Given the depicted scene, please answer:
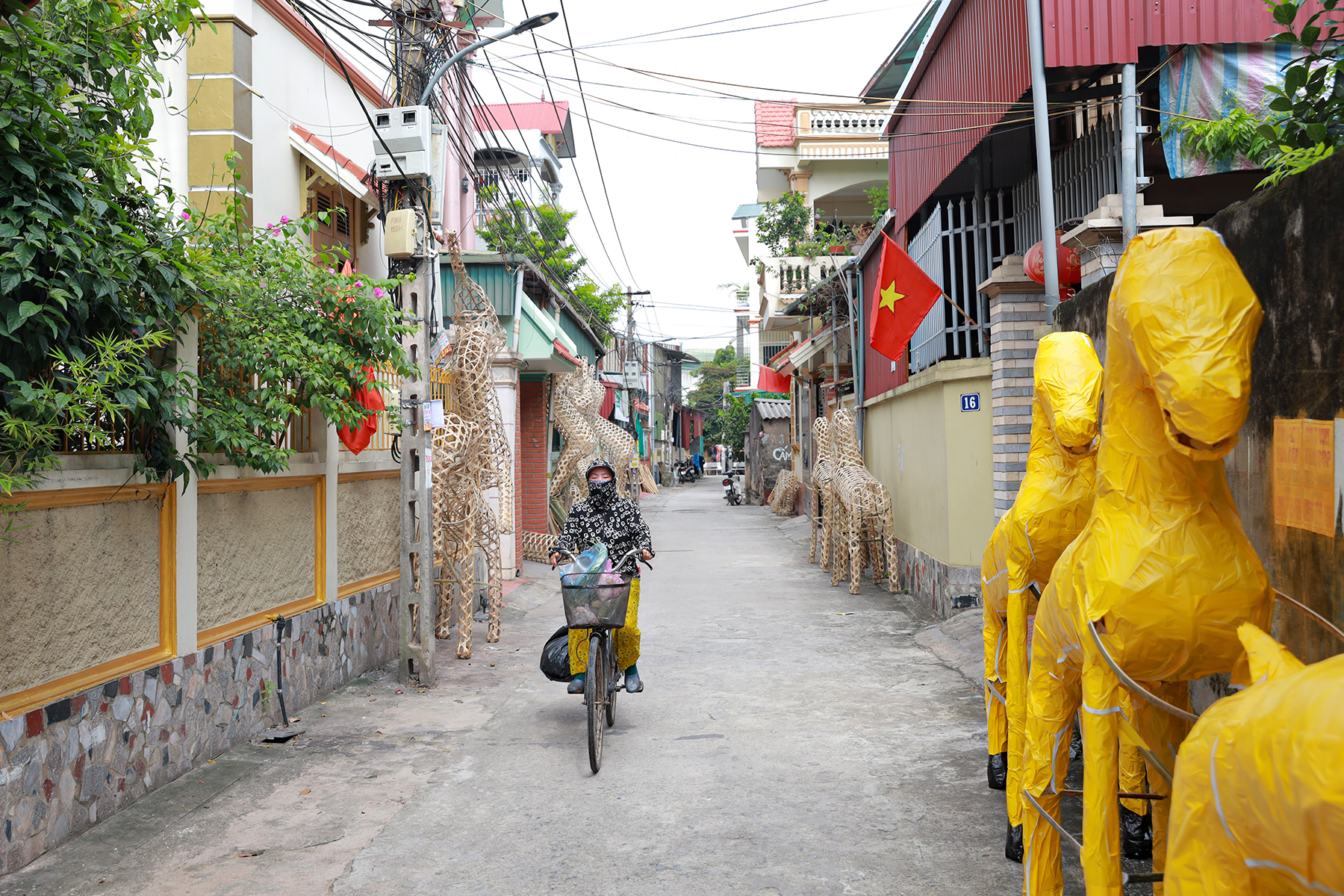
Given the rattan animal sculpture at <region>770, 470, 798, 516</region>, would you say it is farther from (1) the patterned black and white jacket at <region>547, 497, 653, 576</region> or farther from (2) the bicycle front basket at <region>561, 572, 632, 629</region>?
(2) the bicycle front basket at <region>561, 572, 632, 629</region>

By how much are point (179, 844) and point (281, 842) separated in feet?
1.48

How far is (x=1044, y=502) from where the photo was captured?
3.99m

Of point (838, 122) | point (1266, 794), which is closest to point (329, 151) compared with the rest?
point (1266, 794)

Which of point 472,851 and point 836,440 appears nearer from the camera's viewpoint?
point 472,851

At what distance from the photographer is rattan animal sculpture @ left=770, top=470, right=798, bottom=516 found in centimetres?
2486

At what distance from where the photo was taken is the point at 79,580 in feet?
14.7

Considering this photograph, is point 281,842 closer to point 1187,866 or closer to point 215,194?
point 1187,866

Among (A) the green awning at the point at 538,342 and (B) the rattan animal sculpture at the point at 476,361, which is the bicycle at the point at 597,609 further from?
(A) the green awning at the point at 538,342

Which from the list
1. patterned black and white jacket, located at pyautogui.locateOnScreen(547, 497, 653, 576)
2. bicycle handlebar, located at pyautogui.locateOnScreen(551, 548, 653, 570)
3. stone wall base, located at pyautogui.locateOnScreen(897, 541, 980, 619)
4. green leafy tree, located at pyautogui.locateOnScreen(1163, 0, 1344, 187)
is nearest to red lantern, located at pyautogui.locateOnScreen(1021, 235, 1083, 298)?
green leafy tree, located at pyautogui.locateOnScreen(1163, 0, 1344, 187)

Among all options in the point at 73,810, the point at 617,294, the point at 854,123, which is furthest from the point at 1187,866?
the point at 617,294

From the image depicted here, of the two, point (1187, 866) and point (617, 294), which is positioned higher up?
point (617, 294)

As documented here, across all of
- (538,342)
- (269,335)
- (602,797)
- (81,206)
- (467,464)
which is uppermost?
(538,342)

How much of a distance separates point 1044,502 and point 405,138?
577 cm

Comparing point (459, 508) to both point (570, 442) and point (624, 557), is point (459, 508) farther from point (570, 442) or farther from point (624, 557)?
point (570, 442)
